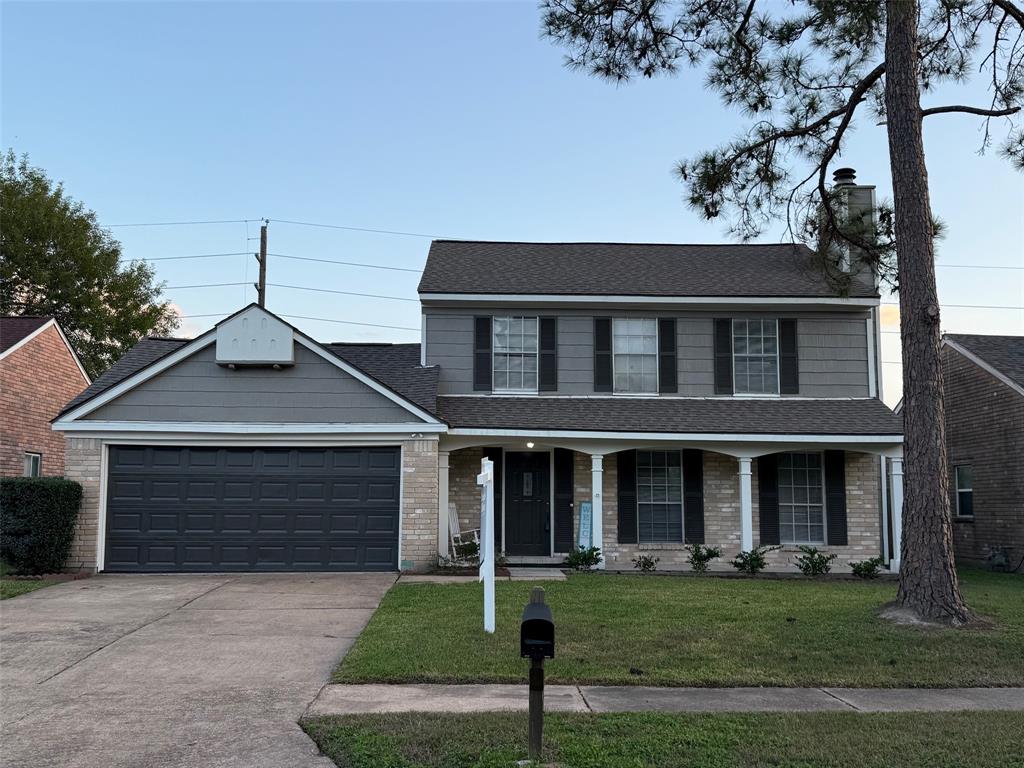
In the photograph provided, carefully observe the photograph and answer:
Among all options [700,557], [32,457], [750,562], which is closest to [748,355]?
[750,562]

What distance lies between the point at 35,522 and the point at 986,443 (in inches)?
701

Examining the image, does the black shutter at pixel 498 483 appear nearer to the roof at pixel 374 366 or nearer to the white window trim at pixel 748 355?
the roof at pixel 374 366

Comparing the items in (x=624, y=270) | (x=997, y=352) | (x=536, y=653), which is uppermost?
(x=624, y=270)

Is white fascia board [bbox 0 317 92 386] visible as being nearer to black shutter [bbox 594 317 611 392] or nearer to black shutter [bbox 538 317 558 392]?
black shutter [bbox 538 317 558 392]

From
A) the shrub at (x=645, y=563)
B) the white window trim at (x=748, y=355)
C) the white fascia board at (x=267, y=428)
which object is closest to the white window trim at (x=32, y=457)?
the white fascia board at (x=267, y=428)

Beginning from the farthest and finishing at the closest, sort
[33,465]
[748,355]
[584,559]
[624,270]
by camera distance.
A: [33,465] < [624,270] < [748,355] < [584,559]

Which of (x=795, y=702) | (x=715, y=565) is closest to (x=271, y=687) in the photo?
(x=795, y=702)

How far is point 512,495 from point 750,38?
28.2ft

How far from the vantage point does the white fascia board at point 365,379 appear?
14289 millimetres

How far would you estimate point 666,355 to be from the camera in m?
16.5

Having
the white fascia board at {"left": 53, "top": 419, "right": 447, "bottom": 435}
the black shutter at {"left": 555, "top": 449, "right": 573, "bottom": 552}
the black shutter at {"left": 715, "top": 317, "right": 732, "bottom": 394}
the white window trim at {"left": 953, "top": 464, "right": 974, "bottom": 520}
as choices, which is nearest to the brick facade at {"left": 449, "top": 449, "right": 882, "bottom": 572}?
the black shutter at {"left": 555, "top": 449, "right": 573, "bottom": 552}

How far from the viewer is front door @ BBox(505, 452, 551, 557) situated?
16078 mm

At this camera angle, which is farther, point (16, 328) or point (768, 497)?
point (16, 328)

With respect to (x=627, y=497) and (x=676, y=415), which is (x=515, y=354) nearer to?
(x=676, y=415)
